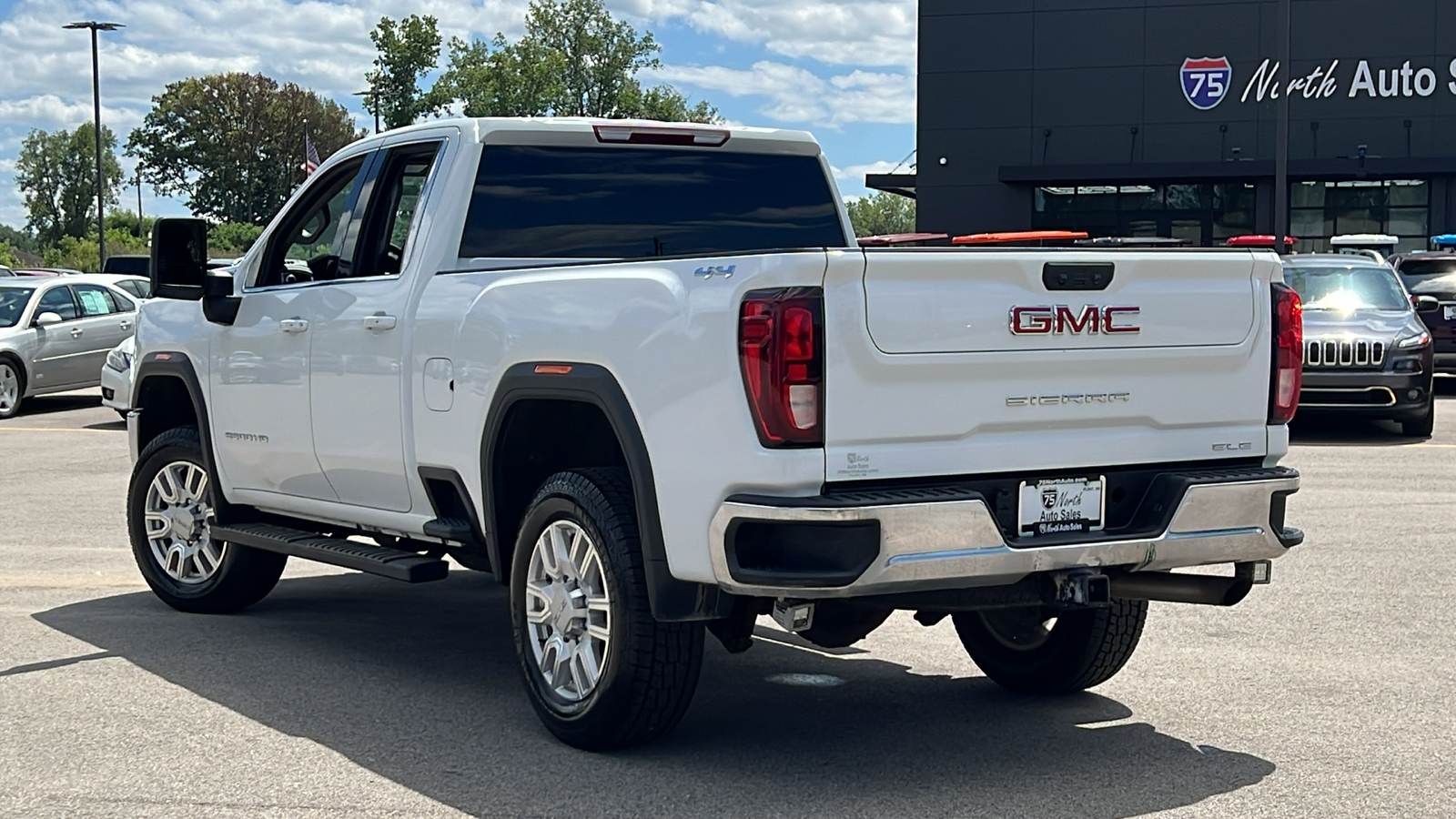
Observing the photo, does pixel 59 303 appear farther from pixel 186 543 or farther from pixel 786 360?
pixel 786 360

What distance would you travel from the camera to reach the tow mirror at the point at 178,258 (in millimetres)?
7488

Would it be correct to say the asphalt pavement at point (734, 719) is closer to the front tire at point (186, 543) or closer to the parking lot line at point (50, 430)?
the front tire at point (186, 543)

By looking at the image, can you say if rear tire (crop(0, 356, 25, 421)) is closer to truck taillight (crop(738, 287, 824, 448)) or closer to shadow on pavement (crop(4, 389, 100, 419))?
shadow on pavement (crop(4, 389, 100, 419))

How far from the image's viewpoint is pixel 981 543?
493cm

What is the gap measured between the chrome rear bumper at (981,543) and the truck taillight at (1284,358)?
28cm

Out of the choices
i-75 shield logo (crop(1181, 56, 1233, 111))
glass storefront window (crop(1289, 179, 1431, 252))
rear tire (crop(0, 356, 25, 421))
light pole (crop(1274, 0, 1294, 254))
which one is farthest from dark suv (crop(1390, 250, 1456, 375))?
i-75 shield logo (crop(1181, 56, 1233, 111))

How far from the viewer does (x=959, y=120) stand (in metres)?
42.6

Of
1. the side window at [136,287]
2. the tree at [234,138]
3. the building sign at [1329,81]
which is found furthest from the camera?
the tree at [234,138]

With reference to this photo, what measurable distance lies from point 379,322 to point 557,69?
284 feet

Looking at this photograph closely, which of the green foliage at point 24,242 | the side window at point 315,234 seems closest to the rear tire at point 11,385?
the side window at point 315,234

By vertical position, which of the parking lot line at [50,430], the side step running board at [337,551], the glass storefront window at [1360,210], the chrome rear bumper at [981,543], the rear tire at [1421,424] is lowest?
the parking lot line at [50,430]

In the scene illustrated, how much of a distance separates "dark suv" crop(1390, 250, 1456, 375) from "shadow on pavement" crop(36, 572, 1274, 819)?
648 inches

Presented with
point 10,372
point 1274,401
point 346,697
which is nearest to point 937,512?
point 1274,401

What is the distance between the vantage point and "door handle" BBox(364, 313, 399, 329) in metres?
6.43
